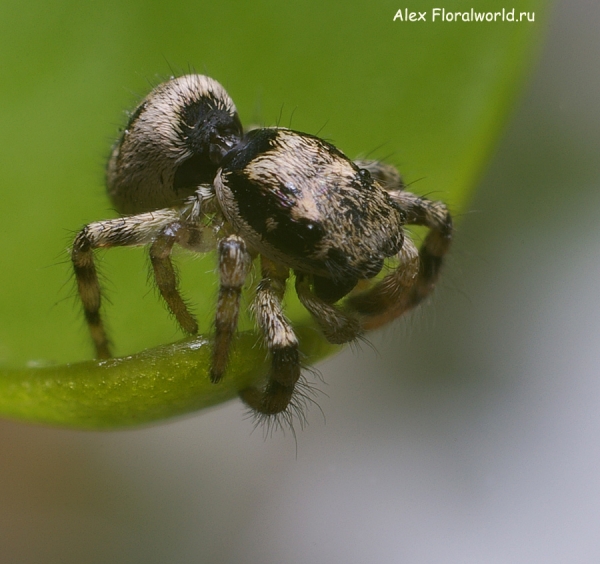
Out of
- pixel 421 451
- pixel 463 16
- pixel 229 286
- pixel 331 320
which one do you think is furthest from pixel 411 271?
pixel 421 451

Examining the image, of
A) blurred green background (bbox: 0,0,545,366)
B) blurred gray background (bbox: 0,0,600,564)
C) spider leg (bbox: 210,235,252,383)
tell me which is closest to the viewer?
spider leg (bbox: 210,235,252,383)

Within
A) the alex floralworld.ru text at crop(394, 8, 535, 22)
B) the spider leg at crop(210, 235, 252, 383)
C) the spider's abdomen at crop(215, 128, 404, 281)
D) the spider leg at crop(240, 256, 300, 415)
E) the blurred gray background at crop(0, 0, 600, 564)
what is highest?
the alex floralworld.ru text at crop(394, 8, 535, 22)

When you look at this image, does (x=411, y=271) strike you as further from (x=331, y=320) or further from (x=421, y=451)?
(x=421, y=451)

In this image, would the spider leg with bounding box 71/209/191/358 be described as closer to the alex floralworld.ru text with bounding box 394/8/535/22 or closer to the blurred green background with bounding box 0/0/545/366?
the blurred green background with bounding box 0/0/545/366

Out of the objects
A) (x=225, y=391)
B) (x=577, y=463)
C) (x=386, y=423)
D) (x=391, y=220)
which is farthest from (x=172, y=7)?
(x=577, y=463)

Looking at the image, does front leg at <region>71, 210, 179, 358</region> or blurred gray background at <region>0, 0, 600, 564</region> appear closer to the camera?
front leg at <region>71, 210, 179, 358</region>

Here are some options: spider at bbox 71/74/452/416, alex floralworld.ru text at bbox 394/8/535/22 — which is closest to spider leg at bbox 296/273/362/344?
spider at bbox 71/74/452/416
